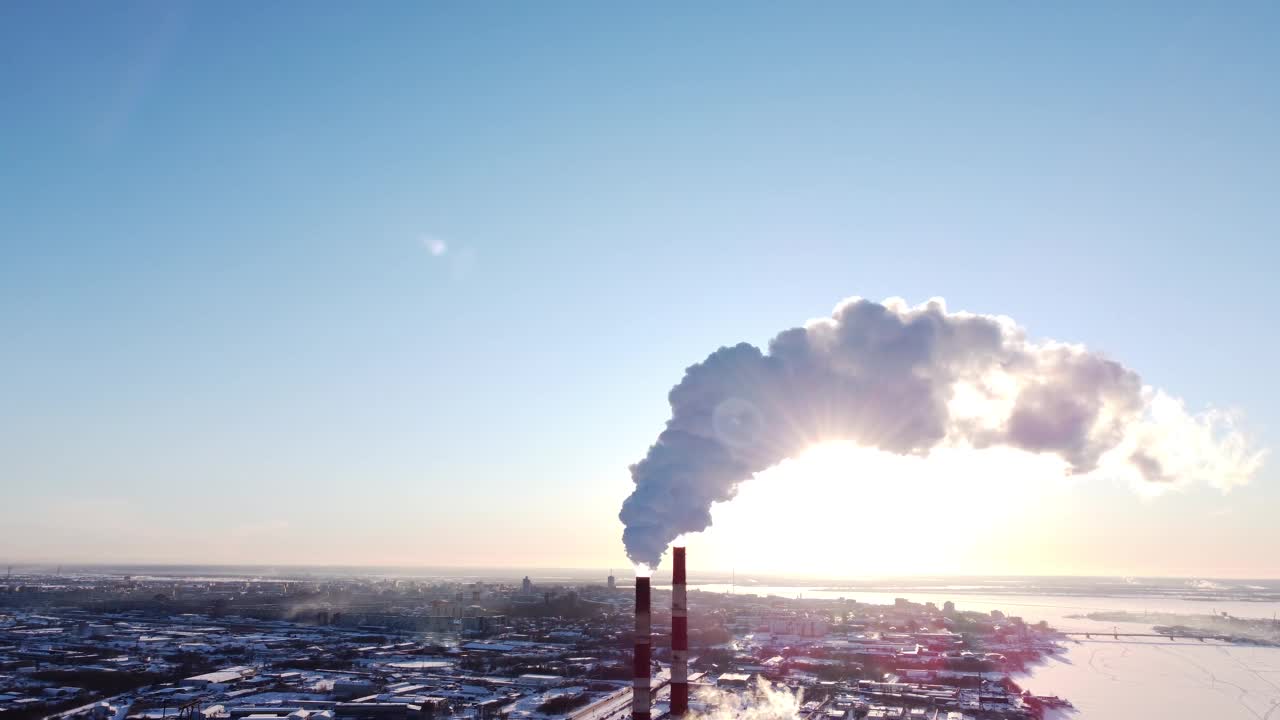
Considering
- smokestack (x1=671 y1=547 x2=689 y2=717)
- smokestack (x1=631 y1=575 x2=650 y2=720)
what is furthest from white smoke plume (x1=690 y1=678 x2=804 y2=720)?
smokestack (x1=631 y1=575 x2=650 y2=720)

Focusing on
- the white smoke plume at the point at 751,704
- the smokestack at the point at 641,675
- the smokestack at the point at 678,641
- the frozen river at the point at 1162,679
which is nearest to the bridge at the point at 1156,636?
the frozen river at the point at 1162,679

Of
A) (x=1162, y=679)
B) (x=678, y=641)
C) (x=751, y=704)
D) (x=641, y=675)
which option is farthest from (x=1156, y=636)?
(x=641, y=675)

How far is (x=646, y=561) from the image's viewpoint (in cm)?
3259

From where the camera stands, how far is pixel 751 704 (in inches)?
1940

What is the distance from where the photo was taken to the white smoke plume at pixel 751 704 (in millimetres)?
44625

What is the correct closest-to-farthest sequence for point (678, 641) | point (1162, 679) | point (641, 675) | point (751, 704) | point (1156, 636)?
point (641, 675) → point (678, 641) → point (751, 704) → point (1162, 679) → point (1156, 636)

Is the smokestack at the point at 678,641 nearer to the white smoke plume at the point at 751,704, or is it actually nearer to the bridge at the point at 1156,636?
the white smoke plume at the point at 751,704

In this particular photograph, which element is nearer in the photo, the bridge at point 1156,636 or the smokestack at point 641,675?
the smokestack at point 641,675

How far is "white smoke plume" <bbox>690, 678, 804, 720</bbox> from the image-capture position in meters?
44.6

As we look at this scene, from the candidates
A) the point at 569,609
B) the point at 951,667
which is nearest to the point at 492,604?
the point at 569,609

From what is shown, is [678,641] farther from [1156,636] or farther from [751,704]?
[1156,636]

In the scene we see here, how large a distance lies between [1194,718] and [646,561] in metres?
37.1

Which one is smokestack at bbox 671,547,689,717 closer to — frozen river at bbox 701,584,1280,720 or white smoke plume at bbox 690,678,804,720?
white smoke plume at bbox 690,678,804,720

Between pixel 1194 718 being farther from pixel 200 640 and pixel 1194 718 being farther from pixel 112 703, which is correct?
pixel 200 640
